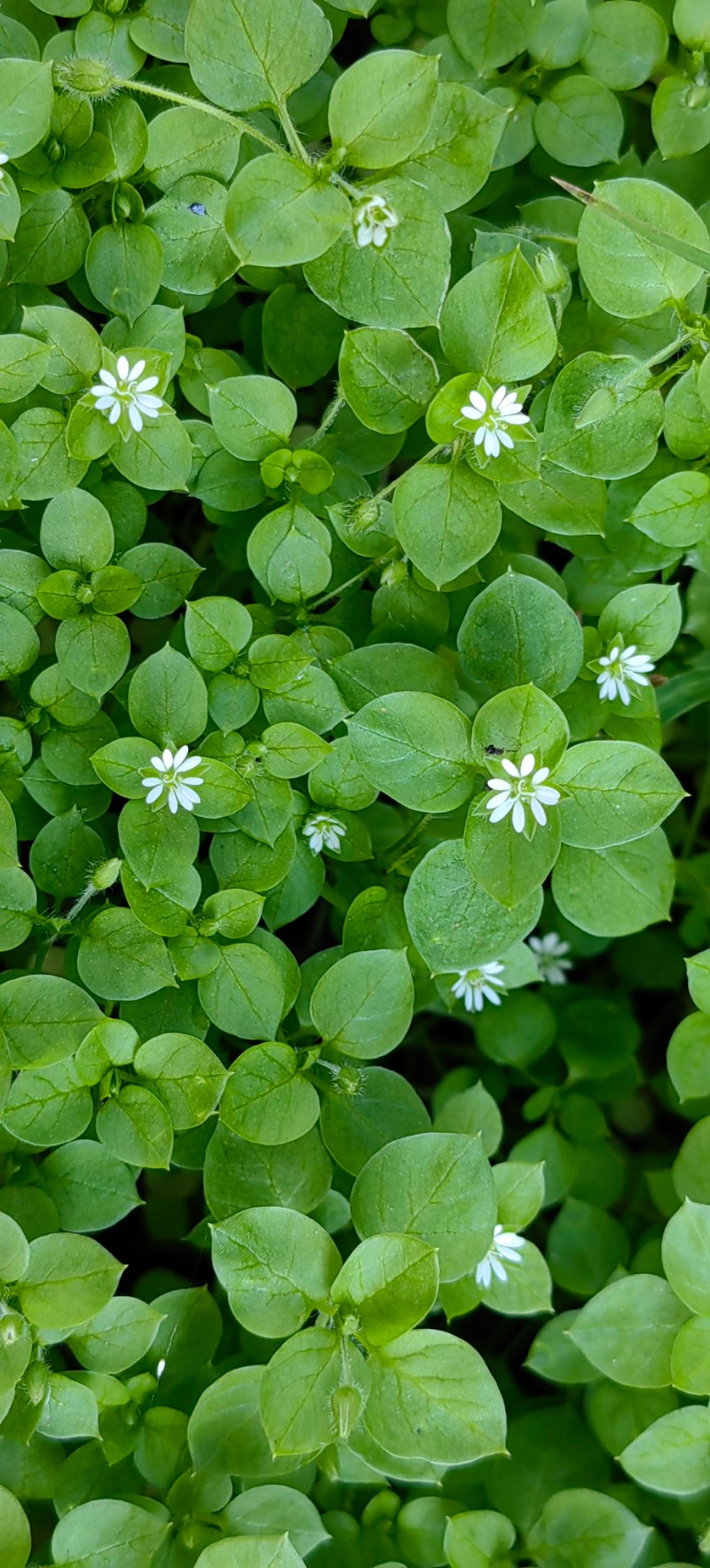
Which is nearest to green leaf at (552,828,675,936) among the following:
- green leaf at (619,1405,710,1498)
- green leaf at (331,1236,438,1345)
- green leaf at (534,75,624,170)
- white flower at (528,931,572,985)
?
white flower at (528,931,572,985)

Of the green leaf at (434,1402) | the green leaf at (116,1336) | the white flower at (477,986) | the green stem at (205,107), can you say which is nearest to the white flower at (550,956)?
the white flower at (477,986)

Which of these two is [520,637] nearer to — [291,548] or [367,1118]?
[291,548]

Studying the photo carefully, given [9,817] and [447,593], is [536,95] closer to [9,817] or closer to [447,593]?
[447,593]

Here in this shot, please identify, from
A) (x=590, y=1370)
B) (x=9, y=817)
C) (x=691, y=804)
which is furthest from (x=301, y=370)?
(x=590, y=1370)

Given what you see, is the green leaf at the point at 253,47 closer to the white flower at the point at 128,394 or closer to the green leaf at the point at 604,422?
the white flower at the point at 128,394

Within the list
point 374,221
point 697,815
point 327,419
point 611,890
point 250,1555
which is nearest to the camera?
point 250,1555

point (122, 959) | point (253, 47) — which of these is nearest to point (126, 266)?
point (253, 47)
